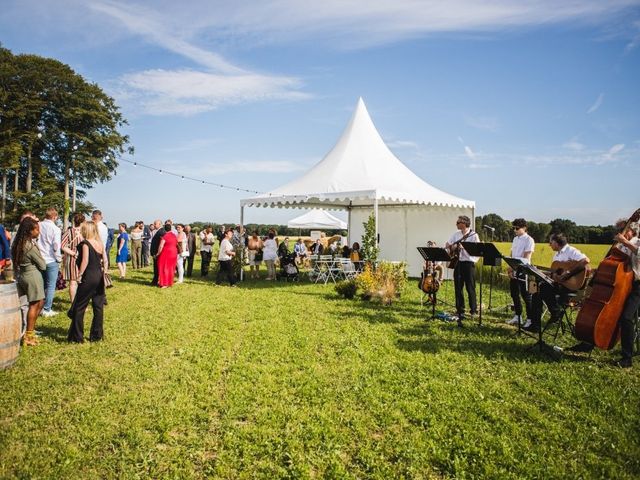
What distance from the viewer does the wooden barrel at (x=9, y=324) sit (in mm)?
4305

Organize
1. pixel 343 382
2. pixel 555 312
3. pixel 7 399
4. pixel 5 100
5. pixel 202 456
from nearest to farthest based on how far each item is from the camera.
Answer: pixel 202 456 < pixel 7 399 < pixel 343 382 < pixel 555 312 < pixel 5 100

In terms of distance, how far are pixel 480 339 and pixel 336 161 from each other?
8.60 m

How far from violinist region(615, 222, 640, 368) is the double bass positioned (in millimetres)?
44

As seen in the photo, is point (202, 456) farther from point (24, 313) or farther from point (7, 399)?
point (24, 313)

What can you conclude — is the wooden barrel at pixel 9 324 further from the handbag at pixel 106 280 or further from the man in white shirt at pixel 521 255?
the man in white shirt at pixel 521 255

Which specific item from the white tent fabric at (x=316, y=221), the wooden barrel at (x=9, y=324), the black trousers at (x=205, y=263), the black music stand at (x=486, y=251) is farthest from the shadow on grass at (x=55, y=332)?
the white tent fabric at (x=316, y=221)

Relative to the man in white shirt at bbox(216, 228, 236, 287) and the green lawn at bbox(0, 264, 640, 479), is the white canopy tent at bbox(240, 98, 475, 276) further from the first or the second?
the green lawn at bbox(0, 264, 640, 479)

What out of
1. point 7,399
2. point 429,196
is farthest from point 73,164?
point 7,399

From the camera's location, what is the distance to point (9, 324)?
4.35m

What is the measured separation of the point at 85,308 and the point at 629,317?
269 inches

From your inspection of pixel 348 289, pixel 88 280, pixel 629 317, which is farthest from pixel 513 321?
pixel 88 280

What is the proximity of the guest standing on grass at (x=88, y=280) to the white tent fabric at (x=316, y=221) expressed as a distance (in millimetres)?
19025

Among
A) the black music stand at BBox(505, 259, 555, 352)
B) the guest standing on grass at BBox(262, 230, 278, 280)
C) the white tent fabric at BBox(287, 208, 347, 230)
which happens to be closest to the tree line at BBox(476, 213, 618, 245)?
the white tent fabric at BBox(287, 208, 347, 230)

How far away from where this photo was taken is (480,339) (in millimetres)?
6012
